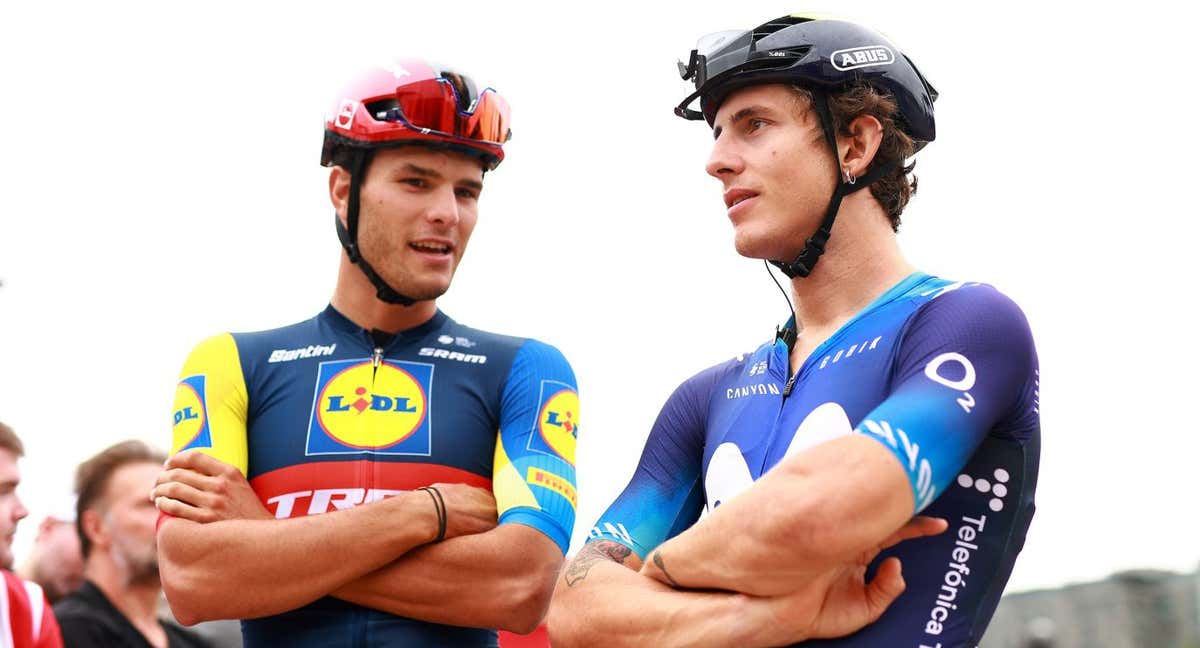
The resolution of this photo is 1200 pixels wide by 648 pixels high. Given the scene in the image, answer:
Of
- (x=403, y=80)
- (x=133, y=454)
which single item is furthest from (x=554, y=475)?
(x=133, y=454)

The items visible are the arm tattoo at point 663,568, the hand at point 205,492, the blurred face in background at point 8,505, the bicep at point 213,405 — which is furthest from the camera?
the blurred face in background at point 8,505

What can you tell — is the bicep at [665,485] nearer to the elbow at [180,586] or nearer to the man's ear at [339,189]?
the elbow at [180,586]

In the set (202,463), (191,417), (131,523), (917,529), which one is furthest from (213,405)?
(131,523)

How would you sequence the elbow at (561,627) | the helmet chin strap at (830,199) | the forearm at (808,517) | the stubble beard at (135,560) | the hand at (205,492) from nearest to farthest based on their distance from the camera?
the forearm at (808,517) < the elbow at (561,627) < the helmet chin strap at (830,199) < the hand at (205,492) < the stubble beard at (135,560)

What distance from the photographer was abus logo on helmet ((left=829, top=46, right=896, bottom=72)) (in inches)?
181

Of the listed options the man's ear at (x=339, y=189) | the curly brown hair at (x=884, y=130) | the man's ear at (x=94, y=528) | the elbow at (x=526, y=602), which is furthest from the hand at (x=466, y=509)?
the man's ear at (x=94, y=528)

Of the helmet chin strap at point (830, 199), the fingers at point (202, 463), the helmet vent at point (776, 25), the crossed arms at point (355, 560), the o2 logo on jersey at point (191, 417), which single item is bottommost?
the crossed arms at point (355, 560)

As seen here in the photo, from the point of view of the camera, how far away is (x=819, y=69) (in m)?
4.59

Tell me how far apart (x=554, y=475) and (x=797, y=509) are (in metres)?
1.71

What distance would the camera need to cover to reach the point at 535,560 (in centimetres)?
498

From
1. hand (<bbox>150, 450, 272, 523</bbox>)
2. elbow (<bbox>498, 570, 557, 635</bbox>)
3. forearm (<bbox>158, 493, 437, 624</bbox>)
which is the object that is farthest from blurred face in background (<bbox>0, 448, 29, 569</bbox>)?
elbow (<bbox>498, 570, 557, 635</bbox>)

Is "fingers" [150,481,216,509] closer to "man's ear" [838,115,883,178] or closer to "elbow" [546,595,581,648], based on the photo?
"elbow" [546,595,581,648]

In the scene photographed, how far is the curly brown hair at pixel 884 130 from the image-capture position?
15.2 feet

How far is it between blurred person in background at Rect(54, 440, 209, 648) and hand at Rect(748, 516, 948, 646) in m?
4.96
